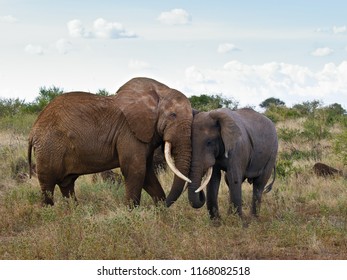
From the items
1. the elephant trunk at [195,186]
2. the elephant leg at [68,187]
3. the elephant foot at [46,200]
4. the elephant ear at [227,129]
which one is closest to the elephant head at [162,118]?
the elephant trunk at [195,186]

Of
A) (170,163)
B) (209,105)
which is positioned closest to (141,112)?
(170,163)

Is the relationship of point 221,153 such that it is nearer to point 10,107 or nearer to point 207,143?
point 207,143

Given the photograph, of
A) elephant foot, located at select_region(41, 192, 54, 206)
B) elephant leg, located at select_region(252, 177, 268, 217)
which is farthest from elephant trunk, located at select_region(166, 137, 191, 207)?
elephant foot, located at select_region(41, 192, 54, 206)

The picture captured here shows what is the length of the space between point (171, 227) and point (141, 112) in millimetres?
1776

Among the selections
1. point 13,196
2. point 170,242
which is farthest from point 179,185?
Result: point 13,196

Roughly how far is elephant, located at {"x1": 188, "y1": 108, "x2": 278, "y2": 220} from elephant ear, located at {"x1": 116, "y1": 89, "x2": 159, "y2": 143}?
0.67 meters

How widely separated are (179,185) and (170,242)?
54.0 inches

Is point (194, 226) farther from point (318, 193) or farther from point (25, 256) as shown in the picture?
point (318, 193)

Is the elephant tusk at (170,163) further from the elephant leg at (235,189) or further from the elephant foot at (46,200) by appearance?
the elephant foot at (46,200)

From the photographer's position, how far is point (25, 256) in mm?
7391

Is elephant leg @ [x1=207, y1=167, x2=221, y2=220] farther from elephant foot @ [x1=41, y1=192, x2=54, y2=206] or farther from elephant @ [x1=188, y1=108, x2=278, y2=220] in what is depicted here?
elephant foot @ [x1=41, y1=192, x2=54, y2=206]

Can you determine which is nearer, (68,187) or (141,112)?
(141,112)

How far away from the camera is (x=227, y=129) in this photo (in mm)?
8812

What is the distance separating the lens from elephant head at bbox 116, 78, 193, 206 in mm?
8898
